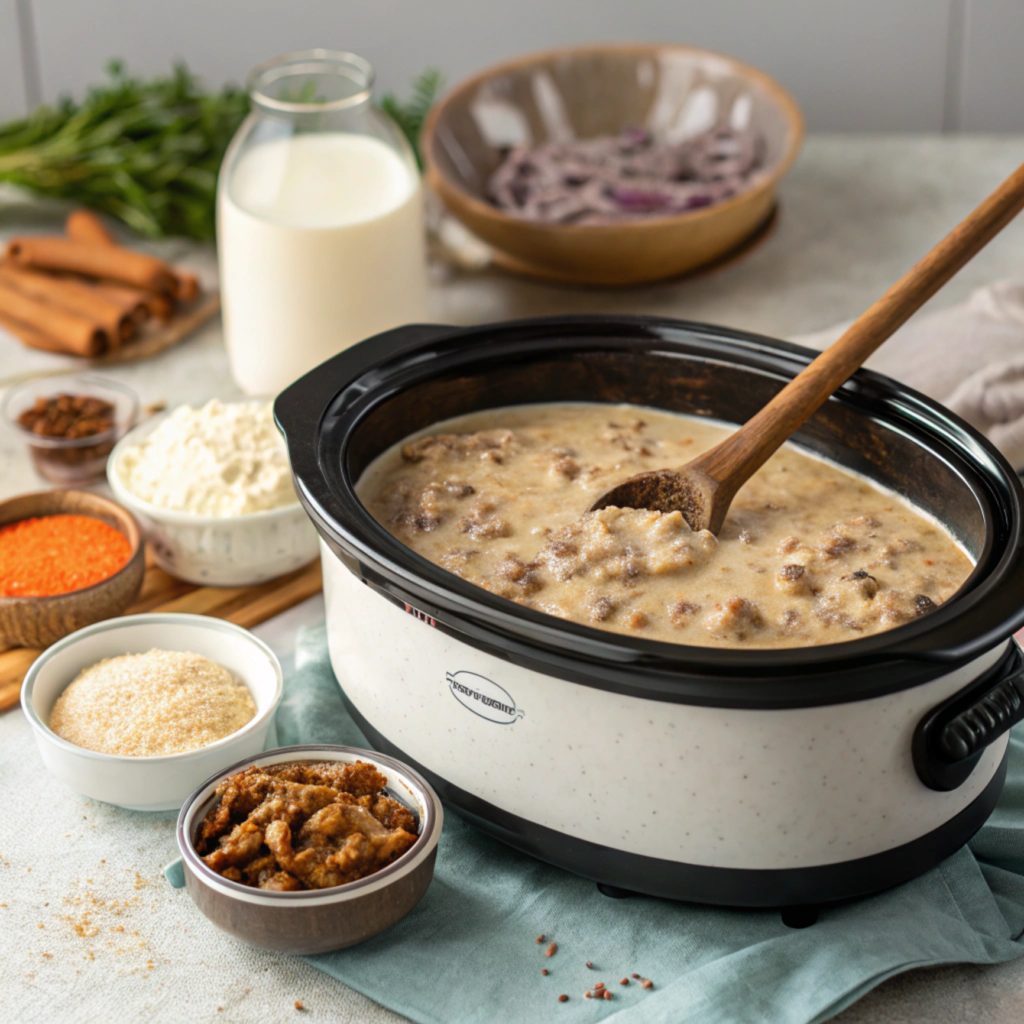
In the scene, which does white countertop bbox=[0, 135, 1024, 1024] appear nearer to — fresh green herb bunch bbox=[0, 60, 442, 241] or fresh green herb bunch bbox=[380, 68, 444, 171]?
fresh green herb bunch bbox=[0, 60, 442, 241]

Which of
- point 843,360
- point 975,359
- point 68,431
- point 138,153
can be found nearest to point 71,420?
point 68,431

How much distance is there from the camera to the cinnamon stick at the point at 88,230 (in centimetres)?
318

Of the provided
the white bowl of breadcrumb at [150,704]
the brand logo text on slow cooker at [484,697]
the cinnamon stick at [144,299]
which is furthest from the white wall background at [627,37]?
the brand logo text on slow cooker at [484,697]

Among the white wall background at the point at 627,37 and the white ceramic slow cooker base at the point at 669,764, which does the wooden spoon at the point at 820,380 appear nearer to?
the white ceramic slow cooker base at the point at 669,764

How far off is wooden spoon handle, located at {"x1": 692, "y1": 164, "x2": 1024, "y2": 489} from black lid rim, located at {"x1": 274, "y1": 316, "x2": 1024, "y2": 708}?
13 cm

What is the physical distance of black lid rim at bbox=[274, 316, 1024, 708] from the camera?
50.4 inches

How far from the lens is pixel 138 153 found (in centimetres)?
326

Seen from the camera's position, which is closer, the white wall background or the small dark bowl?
the small dark bowl

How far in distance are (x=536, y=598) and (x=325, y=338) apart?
119cm

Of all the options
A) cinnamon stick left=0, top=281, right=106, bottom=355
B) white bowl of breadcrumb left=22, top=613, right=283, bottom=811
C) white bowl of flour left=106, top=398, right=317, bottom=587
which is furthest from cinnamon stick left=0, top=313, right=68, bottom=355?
white bowl of breadcrumb left=22, top=613, right=283, bottom=811

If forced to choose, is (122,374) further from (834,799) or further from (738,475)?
(834,799)

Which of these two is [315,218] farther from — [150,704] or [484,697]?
[484,697]

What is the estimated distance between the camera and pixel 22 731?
192cm

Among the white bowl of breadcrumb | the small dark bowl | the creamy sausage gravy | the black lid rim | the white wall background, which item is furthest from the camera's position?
the white wall background
